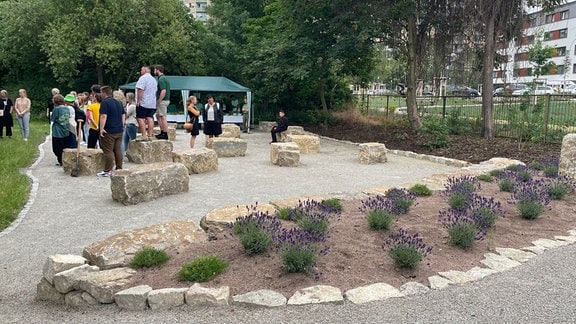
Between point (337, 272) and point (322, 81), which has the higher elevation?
point (322, 81)

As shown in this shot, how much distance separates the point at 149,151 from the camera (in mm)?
10898

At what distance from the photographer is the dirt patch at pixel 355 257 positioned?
164 inches

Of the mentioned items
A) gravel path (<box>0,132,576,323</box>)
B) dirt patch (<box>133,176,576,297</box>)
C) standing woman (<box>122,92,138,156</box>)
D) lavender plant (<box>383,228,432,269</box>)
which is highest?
standing woman (<box>122,92,138,156</box>)

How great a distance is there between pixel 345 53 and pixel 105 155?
10746mm

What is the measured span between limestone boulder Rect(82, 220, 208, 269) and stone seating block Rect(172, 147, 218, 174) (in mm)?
5213

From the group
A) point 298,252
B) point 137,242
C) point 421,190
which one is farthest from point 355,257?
point 421,190

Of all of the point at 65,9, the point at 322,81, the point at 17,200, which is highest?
the point at 65,9

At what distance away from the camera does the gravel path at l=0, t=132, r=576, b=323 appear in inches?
146

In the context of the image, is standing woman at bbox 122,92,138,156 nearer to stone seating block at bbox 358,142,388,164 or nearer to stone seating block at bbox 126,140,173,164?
stone seating block at bbox 126,140,173,164

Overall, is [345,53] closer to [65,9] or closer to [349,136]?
[349,136]

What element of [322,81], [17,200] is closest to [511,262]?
[17,200]

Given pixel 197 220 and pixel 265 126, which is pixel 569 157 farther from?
pixel 265 126

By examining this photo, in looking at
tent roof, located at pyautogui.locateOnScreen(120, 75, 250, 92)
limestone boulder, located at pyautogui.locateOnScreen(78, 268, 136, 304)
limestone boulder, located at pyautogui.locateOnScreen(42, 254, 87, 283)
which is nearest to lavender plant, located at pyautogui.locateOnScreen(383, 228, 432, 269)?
limestone boulder, located at pyautogui.locateOnScreen(78, 268, 136, 304)

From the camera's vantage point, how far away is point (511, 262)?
4820 mm
